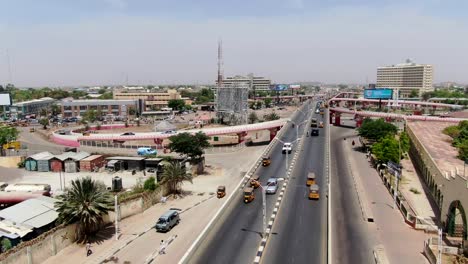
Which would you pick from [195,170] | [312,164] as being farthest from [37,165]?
[312,164]

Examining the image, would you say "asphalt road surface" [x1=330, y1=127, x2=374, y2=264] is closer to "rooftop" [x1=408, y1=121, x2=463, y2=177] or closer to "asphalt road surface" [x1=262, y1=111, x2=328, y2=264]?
"asphalt road surface" [x1=262, y1=111, x2=328, y2=264]

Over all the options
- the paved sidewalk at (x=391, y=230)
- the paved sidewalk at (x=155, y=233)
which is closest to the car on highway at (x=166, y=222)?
the paved sidewalk at (x=155, y=233)

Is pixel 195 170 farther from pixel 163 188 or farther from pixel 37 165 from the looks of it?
pixel 37 165

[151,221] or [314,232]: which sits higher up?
[314,232]

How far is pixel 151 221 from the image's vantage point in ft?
169

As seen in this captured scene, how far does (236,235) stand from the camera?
38.8m

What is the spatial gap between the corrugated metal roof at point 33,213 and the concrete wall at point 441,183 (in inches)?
1855

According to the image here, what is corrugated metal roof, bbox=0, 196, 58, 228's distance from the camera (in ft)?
141

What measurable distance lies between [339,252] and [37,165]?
69.7 metres

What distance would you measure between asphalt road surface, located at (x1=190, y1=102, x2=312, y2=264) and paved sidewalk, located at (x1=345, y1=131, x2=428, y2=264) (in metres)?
13.8

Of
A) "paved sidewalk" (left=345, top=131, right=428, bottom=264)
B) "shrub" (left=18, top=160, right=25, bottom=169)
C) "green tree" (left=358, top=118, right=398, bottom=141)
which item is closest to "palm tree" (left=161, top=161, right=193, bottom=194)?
"paved sidewalk" (left=345, top=131, right=428, bottom=264)

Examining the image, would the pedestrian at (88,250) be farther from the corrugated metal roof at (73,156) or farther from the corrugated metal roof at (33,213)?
the corrugated metal roof at (73,156)

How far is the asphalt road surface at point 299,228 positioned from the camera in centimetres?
3406

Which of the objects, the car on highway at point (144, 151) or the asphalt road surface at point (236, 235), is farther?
the car on highway at point (144, 151)
